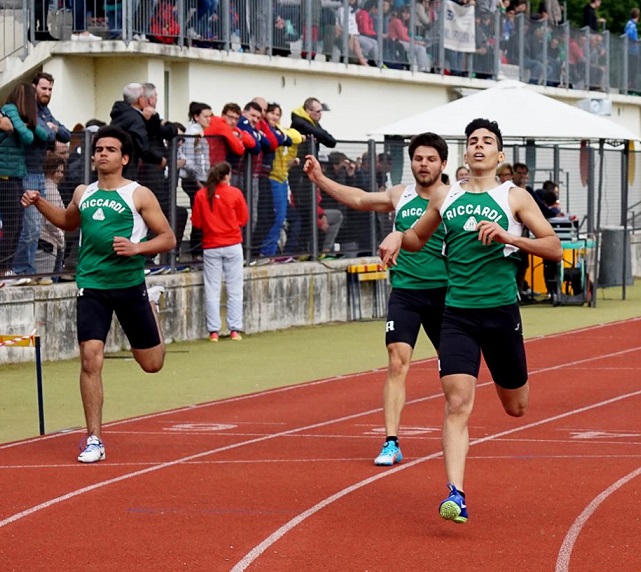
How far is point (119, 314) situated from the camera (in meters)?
11.0

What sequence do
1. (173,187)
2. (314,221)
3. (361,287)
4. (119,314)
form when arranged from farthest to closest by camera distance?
(361,287)
(314,221)
(173,187)
(119,314)

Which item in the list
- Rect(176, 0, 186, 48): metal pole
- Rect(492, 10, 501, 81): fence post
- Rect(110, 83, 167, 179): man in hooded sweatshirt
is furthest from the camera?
Rect(492, 10, 501, 81): fence post

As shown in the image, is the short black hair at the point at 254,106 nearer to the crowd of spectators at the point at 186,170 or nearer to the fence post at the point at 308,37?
the crowd of spectators at the point at 186,170

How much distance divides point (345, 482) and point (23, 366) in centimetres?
756

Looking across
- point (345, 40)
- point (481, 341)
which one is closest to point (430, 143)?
point (481, 341)

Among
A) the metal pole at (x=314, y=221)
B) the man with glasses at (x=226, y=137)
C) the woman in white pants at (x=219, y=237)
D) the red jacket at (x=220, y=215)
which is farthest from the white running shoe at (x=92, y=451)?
the metal pole at (x=314, y=221)

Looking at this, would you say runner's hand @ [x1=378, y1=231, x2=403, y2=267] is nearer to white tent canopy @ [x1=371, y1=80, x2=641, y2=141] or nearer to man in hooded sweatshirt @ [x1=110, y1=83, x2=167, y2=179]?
man in hooded sweatshirt @ [x1=110, y1=83, x2=167, y2=179]

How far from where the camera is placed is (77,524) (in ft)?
27.6

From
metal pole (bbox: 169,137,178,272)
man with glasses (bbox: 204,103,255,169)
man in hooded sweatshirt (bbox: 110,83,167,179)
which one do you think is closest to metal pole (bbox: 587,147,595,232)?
man with glasses (bbox: 204,103,255,169)

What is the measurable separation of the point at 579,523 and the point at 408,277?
9.35 ft

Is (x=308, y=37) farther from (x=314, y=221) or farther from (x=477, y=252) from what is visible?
(x=477, y=252)

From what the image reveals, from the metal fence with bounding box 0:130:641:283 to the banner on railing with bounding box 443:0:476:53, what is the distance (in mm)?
3939

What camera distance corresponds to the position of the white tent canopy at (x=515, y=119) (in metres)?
23.0

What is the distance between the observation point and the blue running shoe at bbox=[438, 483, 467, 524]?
25.8 feet
